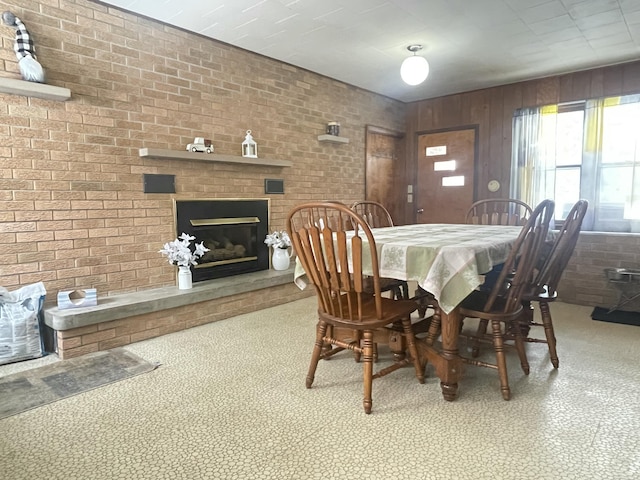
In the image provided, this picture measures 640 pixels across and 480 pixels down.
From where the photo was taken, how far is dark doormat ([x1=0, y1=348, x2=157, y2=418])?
6.40ft

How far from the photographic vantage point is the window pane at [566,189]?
4223mm

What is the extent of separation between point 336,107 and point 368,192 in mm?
1189

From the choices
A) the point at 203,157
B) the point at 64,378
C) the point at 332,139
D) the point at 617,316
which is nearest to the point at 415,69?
the point at 332,139

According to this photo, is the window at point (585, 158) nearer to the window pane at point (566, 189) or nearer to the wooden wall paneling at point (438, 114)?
the window pane at point (566, 189)

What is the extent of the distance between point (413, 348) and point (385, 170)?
3.81 metres

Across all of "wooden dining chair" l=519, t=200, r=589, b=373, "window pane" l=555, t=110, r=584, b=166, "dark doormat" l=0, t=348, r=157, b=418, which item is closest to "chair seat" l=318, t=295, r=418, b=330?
"wooden dining chair" l=519, t=200, r=589, b=373

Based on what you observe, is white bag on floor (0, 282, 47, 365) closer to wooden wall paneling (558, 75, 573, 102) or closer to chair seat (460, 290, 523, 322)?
chair seat (460, 290, 523, 322)

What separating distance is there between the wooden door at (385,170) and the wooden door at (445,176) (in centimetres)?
28

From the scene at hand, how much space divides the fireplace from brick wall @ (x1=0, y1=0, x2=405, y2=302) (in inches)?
3.6

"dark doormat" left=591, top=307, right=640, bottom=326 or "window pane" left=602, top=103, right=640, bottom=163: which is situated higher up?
"window pane" left=602, top=103, right=640, bottom=163

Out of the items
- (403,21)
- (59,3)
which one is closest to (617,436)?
(403,21)

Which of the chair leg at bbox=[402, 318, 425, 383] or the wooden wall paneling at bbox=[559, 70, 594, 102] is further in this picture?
the wooden wall paneling at bbox=[559, 70, 594, 102]

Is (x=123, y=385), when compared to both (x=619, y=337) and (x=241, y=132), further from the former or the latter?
(x=619, y=337)

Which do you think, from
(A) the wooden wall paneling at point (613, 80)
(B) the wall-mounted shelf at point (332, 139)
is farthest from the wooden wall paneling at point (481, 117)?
(B) the wall-mounted shelf at point (332, 139)
